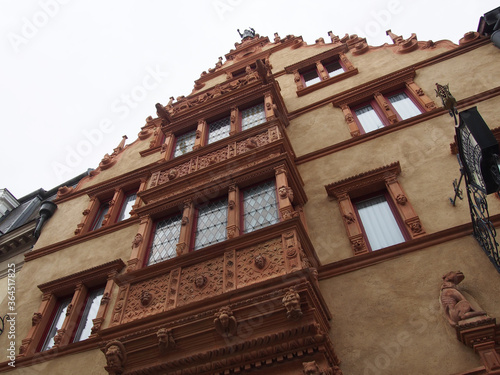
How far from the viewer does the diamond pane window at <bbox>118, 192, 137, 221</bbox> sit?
42.2 feet

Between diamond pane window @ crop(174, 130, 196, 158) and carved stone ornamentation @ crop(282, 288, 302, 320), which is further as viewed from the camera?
diamond pane window @ crop(174, 130, 196, 158)


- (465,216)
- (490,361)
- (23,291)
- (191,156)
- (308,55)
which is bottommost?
(490,361)

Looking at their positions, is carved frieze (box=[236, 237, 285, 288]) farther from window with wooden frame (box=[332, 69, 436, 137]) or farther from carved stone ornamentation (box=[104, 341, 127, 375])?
window with wooden frame (box=[332, 69, 436, 137])

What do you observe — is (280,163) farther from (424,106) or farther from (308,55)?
(308,55)

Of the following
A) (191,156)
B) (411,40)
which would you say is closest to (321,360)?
(191,156)

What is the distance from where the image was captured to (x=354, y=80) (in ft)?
42.7

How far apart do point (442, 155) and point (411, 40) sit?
241 inches

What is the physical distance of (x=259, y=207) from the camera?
8.30 meters

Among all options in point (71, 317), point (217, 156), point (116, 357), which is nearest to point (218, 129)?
point (217, 156)

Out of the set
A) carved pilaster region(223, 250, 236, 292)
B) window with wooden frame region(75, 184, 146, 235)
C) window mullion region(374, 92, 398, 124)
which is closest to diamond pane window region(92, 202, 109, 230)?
window with wooden frame region(75, 184, 146, 235)

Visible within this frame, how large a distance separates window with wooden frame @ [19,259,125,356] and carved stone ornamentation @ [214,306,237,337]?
14.9 ft

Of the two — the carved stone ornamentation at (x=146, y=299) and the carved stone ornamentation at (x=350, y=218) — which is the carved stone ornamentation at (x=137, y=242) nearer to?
the carved stone ornamentation at (x=146, y=299)

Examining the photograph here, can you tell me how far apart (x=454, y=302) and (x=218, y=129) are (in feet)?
26.6

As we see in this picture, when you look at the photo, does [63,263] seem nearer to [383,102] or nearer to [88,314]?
[88,314]
